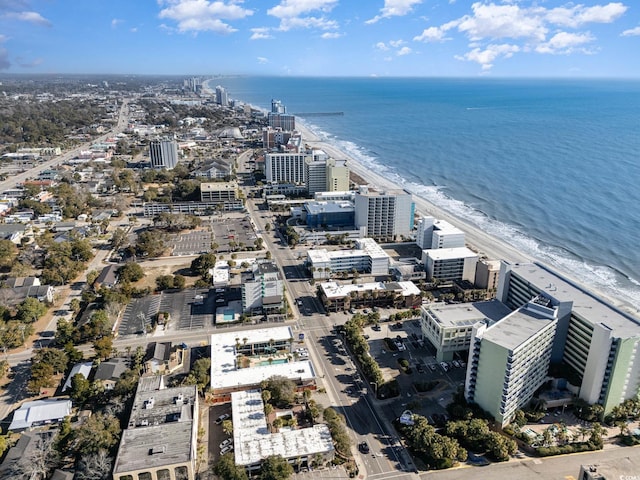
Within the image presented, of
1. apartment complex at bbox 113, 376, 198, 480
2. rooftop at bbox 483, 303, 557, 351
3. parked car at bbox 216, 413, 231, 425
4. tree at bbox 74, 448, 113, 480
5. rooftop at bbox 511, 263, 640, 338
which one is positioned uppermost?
rooftop at bbox 511, 263, 640, 338

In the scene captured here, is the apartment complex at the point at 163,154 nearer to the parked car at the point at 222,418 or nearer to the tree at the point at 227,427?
the parked car at the point at 222,418

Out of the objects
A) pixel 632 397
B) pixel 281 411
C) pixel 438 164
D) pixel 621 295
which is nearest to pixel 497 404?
pixel 632 397

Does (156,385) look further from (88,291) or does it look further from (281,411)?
(88,291)

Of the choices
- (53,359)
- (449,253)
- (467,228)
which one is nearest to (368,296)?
(449,253)

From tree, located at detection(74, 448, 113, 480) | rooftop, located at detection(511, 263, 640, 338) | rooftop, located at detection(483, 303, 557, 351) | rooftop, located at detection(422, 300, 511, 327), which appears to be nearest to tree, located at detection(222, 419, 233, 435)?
tree, located at detection(74, 448, 113, 480)

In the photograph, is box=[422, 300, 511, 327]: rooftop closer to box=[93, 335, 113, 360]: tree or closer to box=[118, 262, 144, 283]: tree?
box=[93, 335, 113, 360]: tree

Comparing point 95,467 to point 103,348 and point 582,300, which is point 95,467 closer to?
point 103,348
